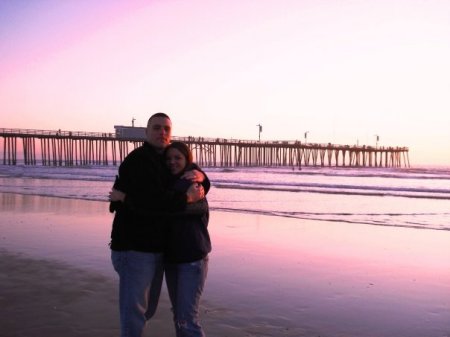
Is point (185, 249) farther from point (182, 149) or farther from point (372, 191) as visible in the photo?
point (372, 191)

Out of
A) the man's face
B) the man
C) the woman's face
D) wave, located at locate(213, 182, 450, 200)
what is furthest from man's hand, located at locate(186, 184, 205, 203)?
wave, located at locate(213, 182, 450, 200)

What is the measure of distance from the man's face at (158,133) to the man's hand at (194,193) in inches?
14.6

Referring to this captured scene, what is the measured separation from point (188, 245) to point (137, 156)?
2.19 ft

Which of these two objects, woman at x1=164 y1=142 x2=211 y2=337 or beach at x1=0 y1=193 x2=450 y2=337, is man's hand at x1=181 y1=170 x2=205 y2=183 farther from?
beach at x1=0 y1=193 x2=450 y2=337

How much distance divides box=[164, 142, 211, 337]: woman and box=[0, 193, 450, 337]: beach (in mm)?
940

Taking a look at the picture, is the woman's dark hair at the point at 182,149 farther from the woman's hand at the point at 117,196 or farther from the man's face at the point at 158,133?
the woman's hand at the point at 117,196

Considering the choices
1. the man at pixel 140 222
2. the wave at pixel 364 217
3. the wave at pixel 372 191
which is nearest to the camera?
the man at pixel 140 222

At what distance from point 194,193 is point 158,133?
0.49m

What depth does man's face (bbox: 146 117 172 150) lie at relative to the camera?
3.37 metres

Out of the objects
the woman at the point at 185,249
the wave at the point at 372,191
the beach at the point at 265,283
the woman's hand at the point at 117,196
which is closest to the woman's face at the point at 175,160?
the woman at the point at 185,249

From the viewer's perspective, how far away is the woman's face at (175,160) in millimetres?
3285

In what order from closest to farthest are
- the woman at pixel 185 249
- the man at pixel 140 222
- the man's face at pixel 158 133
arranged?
the man at pixel 140 222, the woman at pixel 185 249, the man's face at pixel 158 133

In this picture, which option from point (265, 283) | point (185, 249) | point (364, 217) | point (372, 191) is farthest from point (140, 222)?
point (372, 191)

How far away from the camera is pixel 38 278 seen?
6000 millimetres
